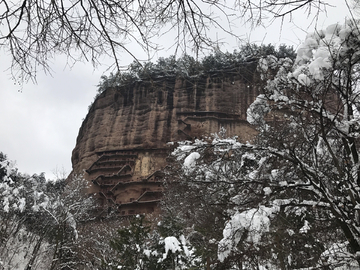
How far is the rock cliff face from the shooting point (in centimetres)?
3584

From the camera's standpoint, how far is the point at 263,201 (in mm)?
4297

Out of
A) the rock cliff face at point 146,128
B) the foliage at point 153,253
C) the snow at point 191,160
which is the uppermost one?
the rock cliff face at point 146,128

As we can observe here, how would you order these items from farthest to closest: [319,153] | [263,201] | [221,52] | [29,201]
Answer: [29,201], [319,153], [263,201], [221,52]

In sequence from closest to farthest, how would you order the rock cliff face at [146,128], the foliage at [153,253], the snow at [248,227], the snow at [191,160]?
1. the snow at [248,227]
2. the snow at [191,160]
3. the foliage at [153,253]
4. the rock cliff face at [146,128]

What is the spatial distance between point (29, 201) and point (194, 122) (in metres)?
23.2

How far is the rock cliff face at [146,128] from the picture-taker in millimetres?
35844

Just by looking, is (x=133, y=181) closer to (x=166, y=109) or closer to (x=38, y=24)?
(x=166, y=109)

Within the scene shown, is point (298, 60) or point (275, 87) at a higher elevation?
point (298, 60)

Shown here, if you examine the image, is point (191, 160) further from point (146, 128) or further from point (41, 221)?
point (146, 128)

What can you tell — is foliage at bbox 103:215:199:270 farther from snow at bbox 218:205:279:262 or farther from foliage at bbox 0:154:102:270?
snow at bbox 218:205:279:262

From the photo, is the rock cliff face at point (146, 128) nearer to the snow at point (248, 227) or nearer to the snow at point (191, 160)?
the snow at point (191, 160)

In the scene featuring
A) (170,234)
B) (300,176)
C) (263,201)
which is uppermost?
(300,176)

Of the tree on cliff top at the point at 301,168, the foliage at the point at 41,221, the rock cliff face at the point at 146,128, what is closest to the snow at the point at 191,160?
the tree on cliff top at the point at 301,168

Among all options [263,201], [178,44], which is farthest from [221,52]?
[263,201]
